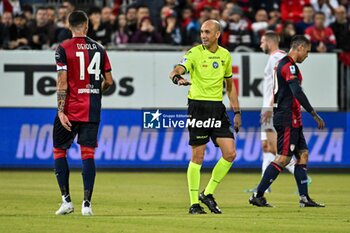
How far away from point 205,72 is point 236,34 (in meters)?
11.9

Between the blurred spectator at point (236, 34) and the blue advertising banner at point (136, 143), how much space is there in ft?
8.70

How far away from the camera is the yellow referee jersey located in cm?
1373

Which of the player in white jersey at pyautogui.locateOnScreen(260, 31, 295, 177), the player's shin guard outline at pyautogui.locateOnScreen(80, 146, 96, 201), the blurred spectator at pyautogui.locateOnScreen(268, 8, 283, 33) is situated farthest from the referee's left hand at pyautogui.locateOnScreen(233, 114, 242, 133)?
the blurred spectator at pyautogui.locateOnScreen(268, 8, 283, 33)

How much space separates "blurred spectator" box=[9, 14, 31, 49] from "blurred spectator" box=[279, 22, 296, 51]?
5.77 m

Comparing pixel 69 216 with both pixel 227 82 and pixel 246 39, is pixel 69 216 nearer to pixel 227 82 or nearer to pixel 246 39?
pixel 227 82

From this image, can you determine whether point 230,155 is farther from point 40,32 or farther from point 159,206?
point 40,32

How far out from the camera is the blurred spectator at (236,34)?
25.4m

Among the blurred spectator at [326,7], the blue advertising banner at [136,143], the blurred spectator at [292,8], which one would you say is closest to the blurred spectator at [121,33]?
the blue advertising banner at [136,143]

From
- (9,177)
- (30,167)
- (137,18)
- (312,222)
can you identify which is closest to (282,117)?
(312,222)

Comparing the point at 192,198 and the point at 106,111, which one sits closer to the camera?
the point at 192,198

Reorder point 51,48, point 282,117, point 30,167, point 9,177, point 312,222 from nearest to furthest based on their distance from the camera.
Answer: point 312,222, point 282,117, point 9,177, point 30,167, point 51,48

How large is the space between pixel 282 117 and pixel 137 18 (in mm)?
11448

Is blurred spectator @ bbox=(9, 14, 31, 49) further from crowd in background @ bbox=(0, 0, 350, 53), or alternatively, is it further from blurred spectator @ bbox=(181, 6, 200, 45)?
blurred spectator @ bbox=(181, 6, 200, 45)

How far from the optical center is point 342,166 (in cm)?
2339
